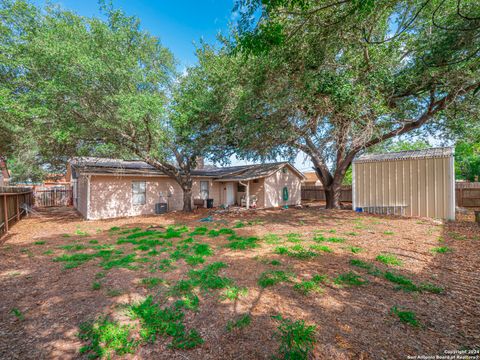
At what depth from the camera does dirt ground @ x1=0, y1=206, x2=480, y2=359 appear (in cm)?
233

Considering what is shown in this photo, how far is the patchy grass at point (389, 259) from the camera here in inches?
179

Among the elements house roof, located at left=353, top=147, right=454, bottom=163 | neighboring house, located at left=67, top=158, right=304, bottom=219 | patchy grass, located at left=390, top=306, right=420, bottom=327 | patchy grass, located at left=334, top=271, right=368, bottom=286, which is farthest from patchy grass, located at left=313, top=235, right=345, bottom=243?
→ neighboring house, located at left=67, top=158, right=304, bottom=219

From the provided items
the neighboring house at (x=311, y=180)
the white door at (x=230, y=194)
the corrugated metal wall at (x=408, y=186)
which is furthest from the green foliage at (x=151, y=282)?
the neighboring house at (x=311, y=180)

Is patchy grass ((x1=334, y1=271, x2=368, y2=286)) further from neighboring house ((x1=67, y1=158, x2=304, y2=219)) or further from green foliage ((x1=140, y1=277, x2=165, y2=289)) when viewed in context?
neighboring house ((x1=67, y1=158, x2=304, y2=219))

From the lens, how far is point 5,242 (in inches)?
262

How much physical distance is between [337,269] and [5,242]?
30.8ft

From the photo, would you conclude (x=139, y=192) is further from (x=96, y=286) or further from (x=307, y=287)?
(x=307, y=287)

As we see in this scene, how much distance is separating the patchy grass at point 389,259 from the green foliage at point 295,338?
299 centimetres

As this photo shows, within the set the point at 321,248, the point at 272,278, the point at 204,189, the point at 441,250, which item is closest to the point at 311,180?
the point at 204,189

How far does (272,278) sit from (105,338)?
2539 mm

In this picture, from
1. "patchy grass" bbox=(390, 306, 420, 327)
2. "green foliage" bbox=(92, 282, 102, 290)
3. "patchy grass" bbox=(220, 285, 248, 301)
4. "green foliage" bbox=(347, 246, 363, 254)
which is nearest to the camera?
"patchy grass" bbox=(390, 306, 420, 327)

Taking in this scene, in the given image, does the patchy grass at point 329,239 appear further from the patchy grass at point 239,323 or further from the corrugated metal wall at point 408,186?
the corrugated metal wall at point 408,186

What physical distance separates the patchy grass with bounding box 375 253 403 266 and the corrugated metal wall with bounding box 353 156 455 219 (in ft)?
24.1

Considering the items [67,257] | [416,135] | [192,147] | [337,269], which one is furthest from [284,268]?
[416,135]
